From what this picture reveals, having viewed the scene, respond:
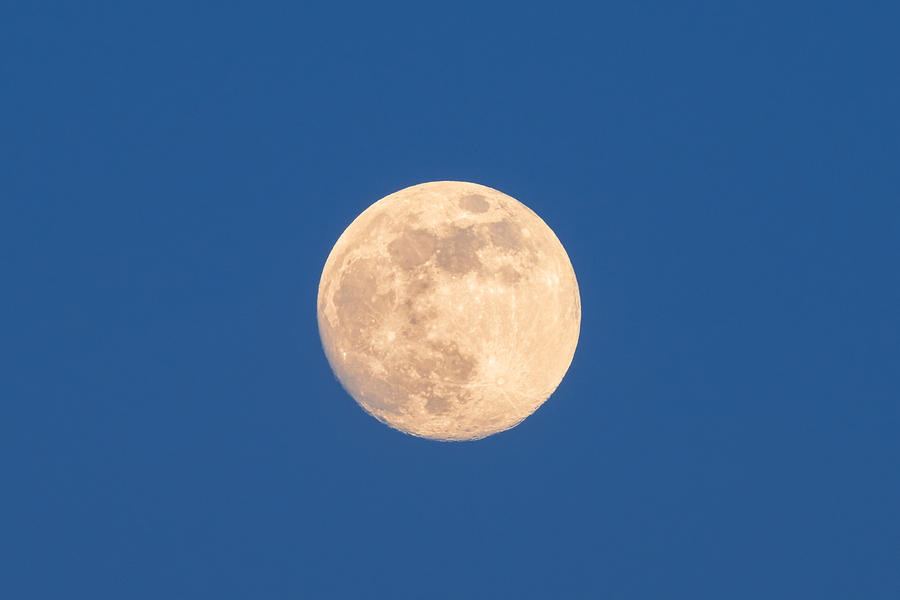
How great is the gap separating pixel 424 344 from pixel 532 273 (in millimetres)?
2197

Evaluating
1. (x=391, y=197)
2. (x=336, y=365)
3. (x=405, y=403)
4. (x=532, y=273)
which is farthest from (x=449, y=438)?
(x=391, y=197)

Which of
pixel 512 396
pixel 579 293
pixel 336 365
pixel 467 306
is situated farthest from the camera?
pixel 579 293

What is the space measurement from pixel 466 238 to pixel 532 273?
1.26 metres

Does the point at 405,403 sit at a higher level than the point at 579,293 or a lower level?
lower

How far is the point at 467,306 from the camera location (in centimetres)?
1192

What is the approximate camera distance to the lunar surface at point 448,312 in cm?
1200

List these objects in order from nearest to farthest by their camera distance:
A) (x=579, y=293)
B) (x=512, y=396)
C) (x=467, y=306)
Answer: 1. (x=467, y=306)
2. (x=512, y=396)
3. (x=579, y=293)

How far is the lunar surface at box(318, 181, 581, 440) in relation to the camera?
12.0 meters

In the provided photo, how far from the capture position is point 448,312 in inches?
468

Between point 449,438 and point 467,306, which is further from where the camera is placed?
point 449,438

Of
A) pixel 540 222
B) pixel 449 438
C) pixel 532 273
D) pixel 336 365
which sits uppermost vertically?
pixel 540 222

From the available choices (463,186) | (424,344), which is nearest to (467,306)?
(424,344)

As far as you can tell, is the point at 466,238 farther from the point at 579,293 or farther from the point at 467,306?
the point at 579,293

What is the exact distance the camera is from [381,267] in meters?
12.4
